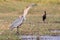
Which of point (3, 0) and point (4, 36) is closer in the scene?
point (4, 36)

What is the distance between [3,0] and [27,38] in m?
16.1

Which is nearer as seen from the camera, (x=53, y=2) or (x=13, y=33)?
(x=13, y=33)

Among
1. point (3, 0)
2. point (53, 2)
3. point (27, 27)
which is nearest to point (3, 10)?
point (3, 0)

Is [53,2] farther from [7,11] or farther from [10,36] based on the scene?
[10,36]

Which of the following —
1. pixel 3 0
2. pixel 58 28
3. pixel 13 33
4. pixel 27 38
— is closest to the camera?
pixel 27 38

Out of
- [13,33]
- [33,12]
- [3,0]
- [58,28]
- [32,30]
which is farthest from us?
[3,0]

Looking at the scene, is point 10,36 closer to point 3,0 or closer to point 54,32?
point 54,32

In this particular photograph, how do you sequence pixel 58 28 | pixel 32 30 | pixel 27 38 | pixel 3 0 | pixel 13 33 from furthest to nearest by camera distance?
pixel 3 0 < pixel 58 28 < pixel 32 30 < pixel 13 33 < pixel 27 38

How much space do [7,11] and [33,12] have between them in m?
1.80

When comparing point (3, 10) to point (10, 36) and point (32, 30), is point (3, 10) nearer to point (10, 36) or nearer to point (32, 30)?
point (32, 30)

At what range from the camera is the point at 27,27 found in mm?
13117

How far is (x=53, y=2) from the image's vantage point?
27172mm

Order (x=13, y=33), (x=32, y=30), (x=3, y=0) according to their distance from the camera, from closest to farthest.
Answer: (x=13, y=33)
(x=32, y=30)
(x=3, y=0)

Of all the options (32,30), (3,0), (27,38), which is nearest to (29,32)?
(32,30)
